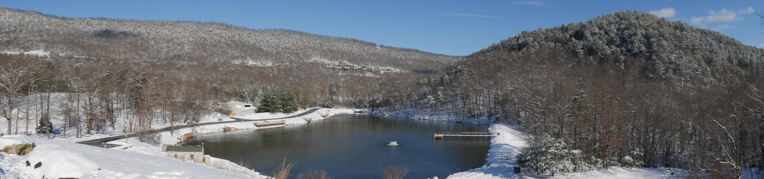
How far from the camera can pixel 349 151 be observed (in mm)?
33219

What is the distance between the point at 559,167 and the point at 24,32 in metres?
175

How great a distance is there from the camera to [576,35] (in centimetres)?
8819

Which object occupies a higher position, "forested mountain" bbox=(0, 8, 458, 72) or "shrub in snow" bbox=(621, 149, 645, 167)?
"forested mountain" bbox=(0, 8, 458, 72)

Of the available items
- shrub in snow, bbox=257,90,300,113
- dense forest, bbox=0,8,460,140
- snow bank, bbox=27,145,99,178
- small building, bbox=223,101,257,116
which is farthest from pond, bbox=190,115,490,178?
shrub in snow, bbox=257,90,300,113

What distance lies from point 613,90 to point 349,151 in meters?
27.6

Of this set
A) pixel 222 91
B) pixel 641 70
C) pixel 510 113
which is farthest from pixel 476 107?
pixel 222 91

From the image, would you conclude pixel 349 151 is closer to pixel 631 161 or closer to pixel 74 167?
pixel 631 161

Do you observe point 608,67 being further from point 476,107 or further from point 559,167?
point 559,167

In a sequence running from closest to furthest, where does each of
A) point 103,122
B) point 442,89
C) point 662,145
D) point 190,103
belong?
point 662,145 < point 103,122 < point 190,103 < point 442,89

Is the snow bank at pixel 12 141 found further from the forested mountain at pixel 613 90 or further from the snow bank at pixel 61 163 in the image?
the forested mountain at pixel 613 90

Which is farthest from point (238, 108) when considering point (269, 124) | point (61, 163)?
point (61, 163)

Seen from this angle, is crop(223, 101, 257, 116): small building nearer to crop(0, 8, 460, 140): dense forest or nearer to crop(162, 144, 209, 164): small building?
crop(0, 8, 460, 140): dense forest

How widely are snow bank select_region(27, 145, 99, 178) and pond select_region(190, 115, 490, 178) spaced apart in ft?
42.5

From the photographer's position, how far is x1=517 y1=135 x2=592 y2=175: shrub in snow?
19.4m
